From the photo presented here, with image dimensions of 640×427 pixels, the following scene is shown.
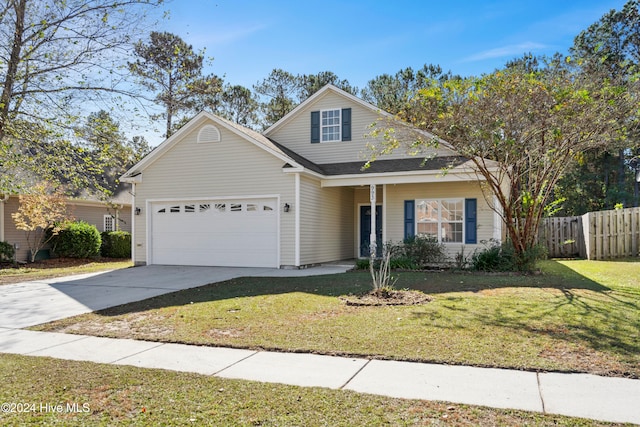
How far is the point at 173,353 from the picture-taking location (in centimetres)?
543

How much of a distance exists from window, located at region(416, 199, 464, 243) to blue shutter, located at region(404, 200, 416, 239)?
13 cm

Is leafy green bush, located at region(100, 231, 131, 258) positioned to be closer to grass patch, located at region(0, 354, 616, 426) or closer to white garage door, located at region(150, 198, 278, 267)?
white garage door, located at region(150, 198, 278, 267)

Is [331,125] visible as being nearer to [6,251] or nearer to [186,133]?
[186,133]

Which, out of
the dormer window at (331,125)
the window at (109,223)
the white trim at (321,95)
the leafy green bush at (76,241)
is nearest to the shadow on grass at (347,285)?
the dormer window at (331,125)

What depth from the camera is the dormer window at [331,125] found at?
17016 mm

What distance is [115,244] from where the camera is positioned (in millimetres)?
21141

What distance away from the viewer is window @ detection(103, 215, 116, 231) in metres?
23.0

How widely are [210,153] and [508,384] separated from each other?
42.3 ft

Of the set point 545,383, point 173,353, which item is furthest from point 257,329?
point 545,383

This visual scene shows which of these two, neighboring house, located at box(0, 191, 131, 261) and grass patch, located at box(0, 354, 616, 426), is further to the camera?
neighboring house, located at box(0, 191, 131, 261)

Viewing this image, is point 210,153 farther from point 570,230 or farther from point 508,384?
point 570,230

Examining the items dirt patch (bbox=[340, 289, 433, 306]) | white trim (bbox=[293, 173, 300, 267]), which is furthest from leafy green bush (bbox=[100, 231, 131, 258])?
dirt patch (bbox=[340, 289, 433, 306])

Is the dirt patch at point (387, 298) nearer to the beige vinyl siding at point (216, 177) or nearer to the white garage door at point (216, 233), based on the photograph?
the beige vinyl siding at point (216, 177)

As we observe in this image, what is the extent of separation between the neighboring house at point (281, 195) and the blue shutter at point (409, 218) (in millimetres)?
33
